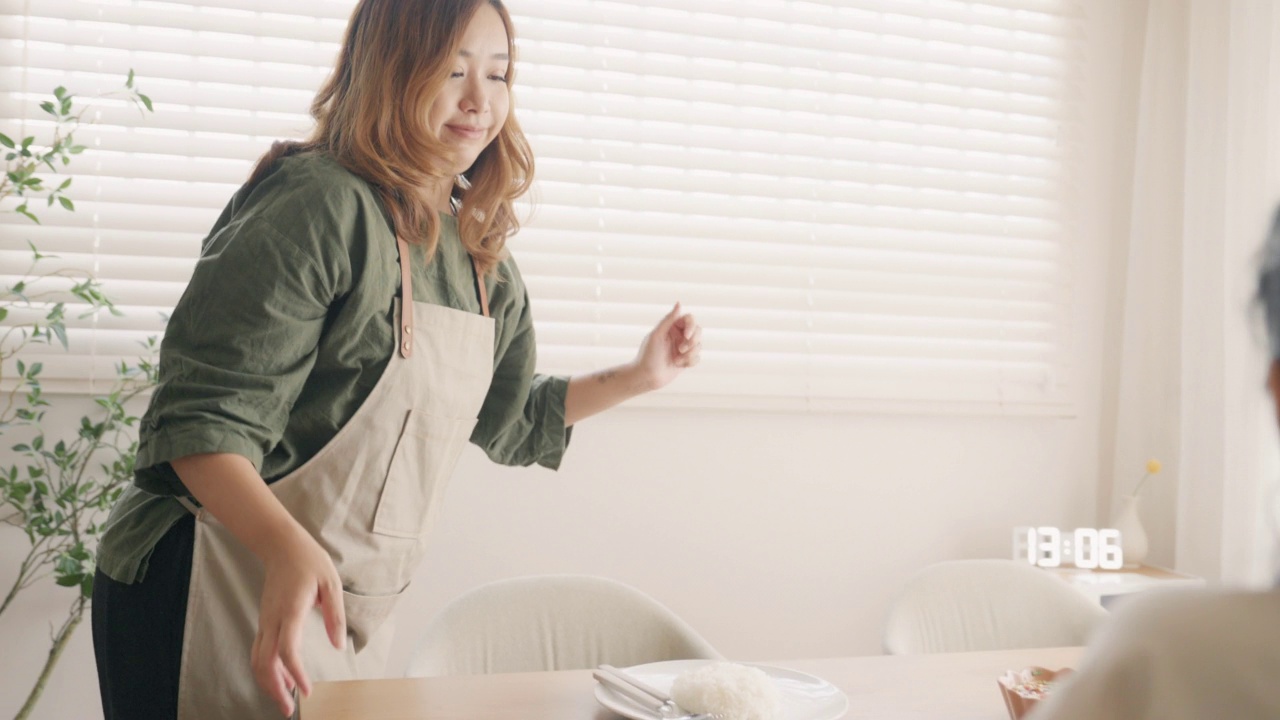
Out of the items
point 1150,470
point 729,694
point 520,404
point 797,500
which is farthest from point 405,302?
point 1150,470

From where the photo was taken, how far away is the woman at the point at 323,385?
3.65ft

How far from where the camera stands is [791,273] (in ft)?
8.55

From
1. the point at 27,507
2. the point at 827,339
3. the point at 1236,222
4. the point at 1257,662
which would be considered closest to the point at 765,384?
the point at 827,339

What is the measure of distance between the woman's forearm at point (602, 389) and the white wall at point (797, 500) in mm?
739

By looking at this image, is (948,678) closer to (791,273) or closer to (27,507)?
(791,273)

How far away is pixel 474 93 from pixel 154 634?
2.52ft

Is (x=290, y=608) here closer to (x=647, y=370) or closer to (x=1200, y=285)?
(x=647, y=370)

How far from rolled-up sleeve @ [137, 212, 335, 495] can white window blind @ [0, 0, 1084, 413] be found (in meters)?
1.13

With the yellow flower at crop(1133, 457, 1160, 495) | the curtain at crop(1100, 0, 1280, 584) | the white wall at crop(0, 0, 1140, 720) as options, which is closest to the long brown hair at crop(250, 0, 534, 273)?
the white wall at crop(0, 0, 1140, 720)

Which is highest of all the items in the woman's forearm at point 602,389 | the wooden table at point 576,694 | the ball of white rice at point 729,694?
the woman's forearm at point 602,389

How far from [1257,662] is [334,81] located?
1.25 meters

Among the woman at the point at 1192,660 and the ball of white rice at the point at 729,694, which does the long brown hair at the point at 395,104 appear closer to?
the ball of white rice at the point at 729,694

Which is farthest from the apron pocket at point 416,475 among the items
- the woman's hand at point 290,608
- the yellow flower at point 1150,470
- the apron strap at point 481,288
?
the yellow flower at point 1150,470

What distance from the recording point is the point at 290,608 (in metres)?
0.97
